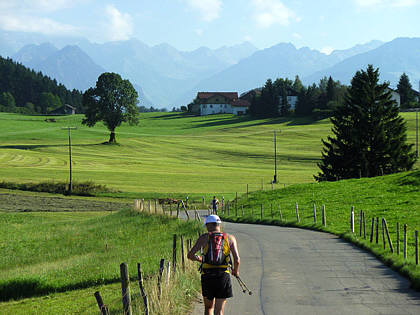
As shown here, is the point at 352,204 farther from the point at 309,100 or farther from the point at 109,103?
the point at 309,100

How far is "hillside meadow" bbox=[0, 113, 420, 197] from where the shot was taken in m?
76.2

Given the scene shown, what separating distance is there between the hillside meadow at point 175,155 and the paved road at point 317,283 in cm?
4253

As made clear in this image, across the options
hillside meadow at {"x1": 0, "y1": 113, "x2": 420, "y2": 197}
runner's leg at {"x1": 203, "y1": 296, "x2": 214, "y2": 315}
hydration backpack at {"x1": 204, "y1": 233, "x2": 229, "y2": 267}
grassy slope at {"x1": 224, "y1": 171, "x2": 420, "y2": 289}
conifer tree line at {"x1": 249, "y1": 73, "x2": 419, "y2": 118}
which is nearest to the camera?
→ hydration backpack at {"x1": 204, "y1": 233, "x2": 229, "y2": 267}

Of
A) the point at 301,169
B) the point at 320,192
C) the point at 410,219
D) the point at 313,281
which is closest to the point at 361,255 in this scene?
the point at 313,281

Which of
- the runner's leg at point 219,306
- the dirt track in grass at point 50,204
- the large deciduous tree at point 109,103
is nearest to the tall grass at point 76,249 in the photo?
the dirt track in grass at point 50,204

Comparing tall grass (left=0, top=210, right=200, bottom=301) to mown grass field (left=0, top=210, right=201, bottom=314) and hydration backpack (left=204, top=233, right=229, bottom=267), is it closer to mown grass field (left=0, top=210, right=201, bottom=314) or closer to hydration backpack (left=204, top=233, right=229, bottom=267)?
mown grass field (left=0, top=210, right=201, bottom=314)

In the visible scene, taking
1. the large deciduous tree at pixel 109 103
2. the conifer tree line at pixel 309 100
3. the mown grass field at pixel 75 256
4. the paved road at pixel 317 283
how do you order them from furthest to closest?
1. the conifer tree line at pixel 309 100
2. the large deciduous tree at pixel 109 103
3. the mown grass field at pixel 75 256
4. the paved road at pixel 317 283

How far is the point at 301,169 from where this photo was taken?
96.2 metres

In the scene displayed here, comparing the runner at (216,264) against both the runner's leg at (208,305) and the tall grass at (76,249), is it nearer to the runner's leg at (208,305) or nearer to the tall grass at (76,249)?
the runner's leg at (208,305)

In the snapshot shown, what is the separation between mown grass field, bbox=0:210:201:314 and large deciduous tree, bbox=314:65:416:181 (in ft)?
114

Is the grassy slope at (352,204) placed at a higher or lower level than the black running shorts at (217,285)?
lower

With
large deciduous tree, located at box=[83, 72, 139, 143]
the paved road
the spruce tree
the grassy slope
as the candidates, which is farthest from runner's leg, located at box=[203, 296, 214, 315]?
the spruce tree

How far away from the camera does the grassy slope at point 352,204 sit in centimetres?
3070

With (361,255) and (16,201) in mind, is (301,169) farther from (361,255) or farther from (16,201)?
(361,255)
